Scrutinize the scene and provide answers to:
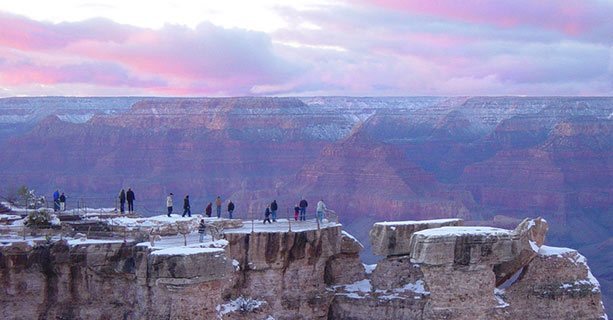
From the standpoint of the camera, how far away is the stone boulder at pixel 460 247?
2920cm

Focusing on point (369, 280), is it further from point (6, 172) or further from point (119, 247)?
point (6, 172)

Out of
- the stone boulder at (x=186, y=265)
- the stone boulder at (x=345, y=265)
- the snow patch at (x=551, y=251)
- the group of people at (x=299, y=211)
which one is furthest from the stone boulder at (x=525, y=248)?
the stone boulder at (x=186, y=265)

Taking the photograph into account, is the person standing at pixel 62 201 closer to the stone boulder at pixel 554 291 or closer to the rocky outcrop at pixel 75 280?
the rocky outcrop at pixel 75 280

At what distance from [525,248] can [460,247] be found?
14.8 ft

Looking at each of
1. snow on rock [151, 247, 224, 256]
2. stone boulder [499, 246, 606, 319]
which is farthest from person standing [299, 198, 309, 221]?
snow on rock [151, 247, 224, 256]

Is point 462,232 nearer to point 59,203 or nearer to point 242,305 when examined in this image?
point 242,305

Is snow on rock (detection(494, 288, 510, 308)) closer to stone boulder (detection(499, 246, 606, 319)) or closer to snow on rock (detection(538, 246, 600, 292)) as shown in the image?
stone boulder (detection(499, 246, 606, 319))

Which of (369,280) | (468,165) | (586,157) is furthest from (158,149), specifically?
(369,280)

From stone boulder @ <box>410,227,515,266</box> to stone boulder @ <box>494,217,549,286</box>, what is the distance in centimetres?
193

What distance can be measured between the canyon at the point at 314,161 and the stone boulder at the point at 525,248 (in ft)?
242

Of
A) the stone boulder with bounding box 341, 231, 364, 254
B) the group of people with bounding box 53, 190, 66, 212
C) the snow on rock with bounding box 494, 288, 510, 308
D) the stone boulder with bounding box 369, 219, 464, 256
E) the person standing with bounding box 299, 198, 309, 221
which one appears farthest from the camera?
the person standing with bounding box 299, 198, 309, 221

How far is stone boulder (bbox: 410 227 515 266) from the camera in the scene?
29203 mm

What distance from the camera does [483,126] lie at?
18038 centimetres

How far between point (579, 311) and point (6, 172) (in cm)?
11443
